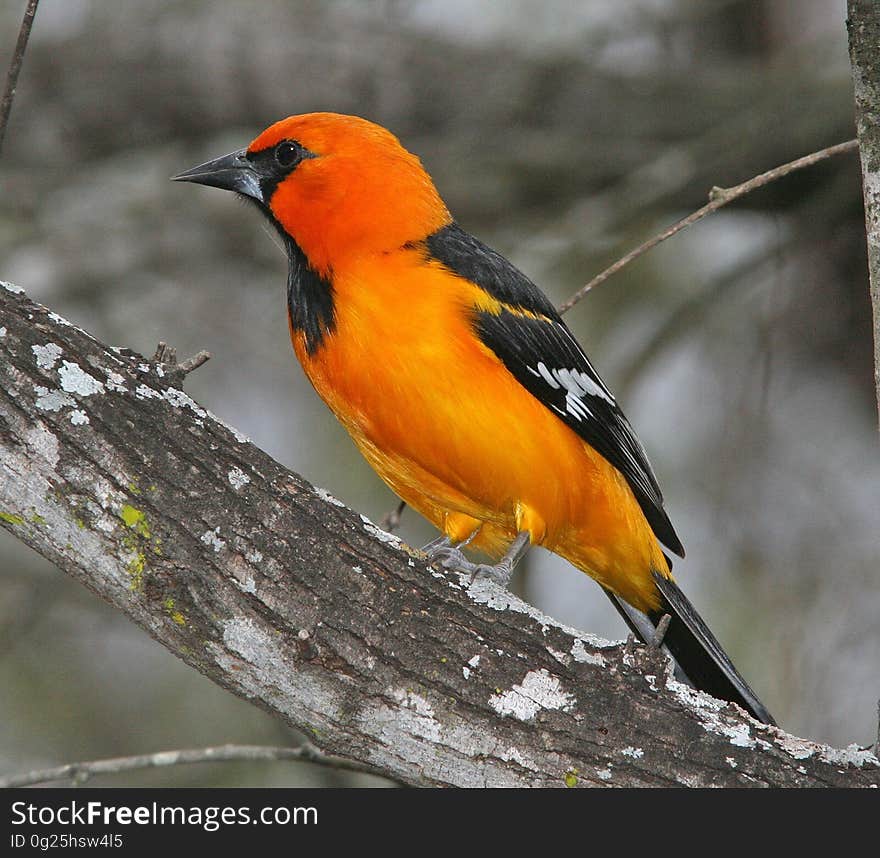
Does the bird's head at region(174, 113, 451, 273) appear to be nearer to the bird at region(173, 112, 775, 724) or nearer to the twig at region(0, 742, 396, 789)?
the bird at region(173, 112, 775, 724)

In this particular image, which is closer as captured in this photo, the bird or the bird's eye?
the bird

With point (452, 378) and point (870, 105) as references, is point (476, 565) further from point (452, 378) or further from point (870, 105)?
point (870, 105)

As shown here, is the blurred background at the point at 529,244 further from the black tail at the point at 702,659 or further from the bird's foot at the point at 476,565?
the bird's foot at the point at 476,565

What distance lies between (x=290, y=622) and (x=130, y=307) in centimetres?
494

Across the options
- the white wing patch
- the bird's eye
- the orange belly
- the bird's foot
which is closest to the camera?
the bird's foot

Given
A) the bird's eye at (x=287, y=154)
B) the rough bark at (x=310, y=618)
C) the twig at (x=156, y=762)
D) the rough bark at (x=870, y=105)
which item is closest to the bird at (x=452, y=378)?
the bird's eye at (x=287, y=154)

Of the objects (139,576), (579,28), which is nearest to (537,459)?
(139,576)

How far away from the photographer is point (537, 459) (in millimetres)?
4848

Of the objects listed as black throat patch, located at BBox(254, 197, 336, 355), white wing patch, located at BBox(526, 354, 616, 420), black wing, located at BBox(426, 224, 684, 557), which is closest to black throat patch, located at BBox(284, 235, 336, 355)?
black throat patch, located at BBox(254, 197, 336, 355)

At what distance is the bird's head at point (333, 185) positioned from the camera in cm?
498

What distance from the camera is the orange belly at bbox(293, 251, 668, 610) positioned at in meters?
4.62

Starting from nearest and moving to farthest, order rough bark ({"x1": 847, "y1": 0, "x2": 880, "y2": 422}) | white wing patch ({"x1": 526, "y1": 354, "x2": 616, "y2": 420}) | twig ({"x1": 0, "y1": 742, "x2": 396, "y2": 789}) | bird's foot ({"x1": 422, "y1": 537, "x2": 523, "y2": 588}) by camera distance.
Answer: rough bark ({"x1": 847, "y1": 0, "x2": 880, "y2": 422}), twig ({"x1": 0, "y1": 742, "x2": 396, "y2": 789}), bird's foot ({"x1": 422, "y1": 537, "x2": 523, "y2": 588}), white wing patch ({"x1": 526, "y1": 354, "x2": 616, "y2": 420})

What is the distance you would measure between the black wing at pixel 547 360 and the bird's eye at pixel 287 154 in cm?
67
